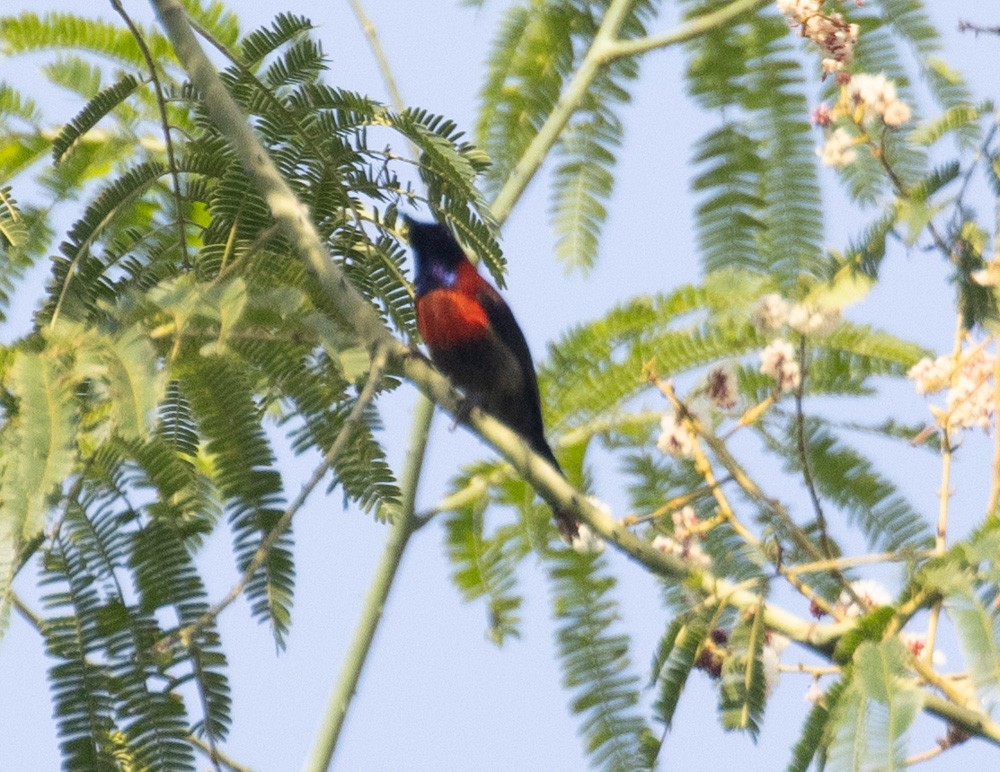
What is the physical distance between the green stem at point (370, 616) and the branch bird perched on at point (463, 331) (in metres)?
0.83

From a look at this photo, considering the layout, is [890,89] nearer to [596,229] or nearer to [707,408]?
[707,408]

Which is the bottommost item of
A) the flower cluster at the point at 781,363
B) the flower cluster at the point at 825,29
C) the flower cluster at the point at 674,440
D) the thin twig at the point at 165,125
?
the flower cluster at the point at 674,440

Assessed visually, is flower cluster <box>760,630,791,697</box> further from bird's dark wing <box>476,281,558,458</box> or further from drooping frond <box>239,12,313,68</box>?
bird's dark wing <box>476,281,558,458</box>

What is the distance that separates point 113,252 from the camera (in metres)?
2.89

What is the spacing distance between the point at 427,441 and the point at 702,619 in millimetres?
1666

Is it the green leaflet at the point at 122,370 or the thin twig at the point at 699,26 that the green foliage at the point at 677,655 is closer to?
the green leaflet at the point at 122,370

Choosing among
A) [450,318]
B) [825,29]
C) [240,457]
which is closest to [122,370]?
[240,457]

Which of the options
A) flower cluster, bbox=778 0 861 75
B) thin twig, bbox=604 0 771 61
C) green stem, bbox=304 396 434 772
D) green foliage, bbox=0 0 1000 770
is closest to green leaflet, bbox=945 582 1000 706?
green foliage, bbox=0 0 1000 770

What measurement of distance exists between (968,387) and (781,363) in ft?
1.21

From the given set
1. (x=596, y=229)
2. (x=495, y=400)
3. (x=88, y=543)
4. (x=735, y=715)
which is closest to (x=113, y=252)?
(x=88, y=543)

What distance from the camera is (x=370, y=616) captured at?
3904mm

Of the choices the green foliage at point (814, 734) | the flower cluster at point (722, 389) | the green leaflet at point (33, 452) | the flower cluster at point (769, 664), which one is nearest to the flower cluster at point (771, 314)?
the flower cluster at point (722, 389)

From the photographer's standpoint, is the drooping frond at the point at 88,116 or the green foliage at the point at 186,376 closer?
the green foliage at the point at 186,376

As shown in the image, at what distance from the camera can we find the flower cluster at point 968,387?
265 cm
